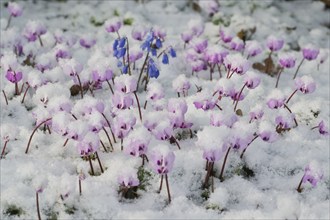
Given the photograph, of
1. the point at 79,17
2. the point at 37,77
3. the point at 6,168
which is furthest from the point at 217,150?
the point at 79,17

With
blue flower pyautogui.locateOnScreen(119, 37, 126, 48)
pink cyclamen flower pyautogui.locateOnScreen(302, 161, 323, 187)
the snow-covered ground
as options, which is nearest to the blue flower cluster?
blue flower pyautogui.locateOnScreen(119, 37, 126, 48)

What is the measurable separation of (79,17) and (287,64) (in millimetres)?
2577

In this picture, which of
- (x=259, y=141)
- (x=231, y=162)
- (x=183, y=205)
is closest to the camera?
(x=183, y=205)

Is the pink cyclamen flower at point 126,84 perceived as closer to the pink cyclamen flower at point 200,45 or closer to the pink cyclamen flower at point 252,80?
the pink cyclamen flower at point 252,80

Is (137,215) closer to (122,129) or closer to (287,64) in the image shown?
(122,129)

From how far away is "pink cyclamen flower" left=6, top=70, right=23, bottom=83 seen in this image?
3.81 metres

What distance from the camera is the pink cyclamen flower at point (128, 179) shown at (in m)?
2.97

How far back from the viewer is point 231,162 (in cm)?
347

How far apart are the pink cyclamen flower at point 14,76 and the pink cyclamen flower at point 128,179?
1306mm

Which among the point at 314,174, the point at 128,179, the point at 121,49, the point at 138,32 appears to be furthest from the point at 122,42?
the point at 314,174

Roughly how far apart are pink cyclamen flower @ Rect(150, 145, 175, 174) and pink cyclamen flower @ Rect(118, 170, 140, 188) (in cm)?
18

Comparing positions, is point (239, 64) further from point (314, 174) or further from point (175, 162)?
point (314, 174)

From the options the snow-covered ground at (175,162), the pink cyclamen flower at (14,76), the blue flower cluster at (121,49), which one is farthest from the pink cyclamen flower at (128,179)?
the pink cyclamen flower at (14,76)

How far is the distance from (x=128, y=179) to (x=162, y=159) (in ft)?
0.82
